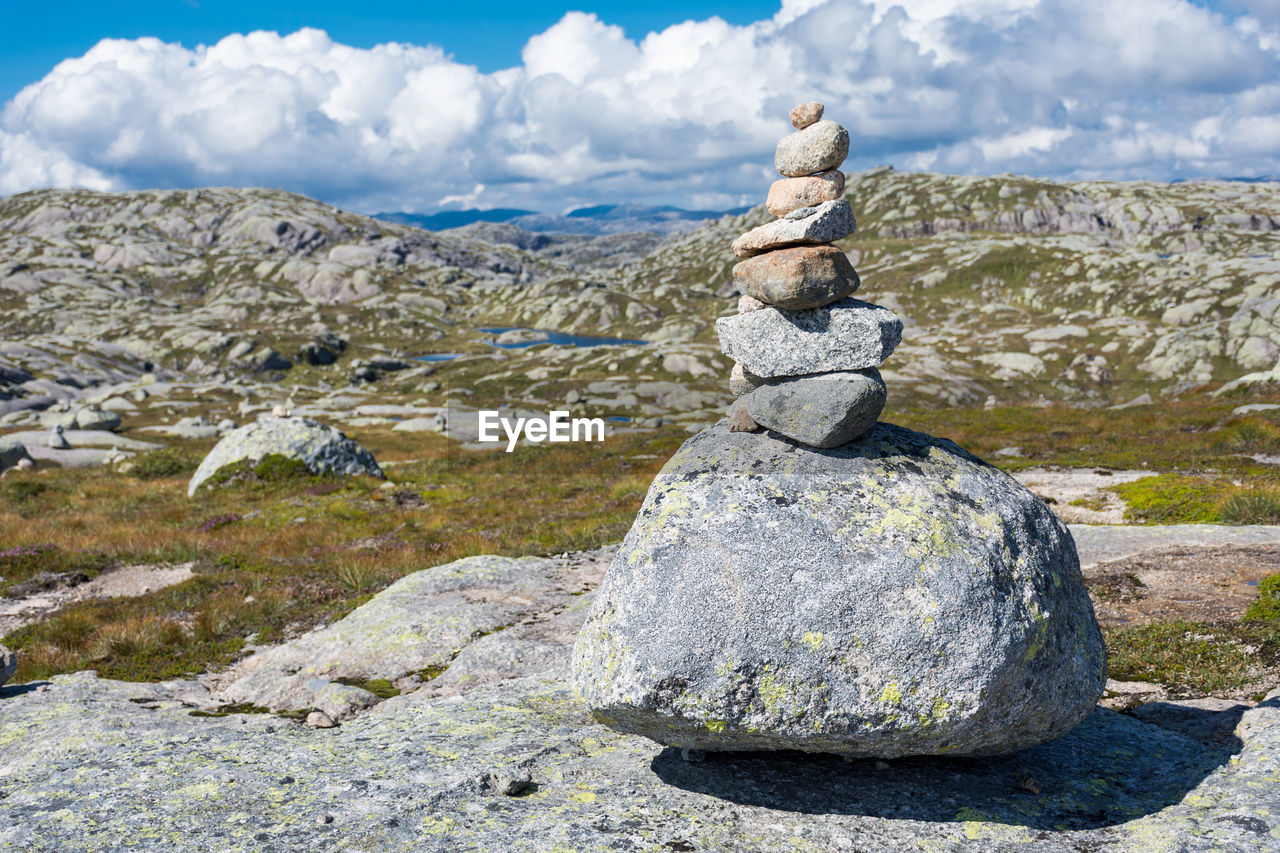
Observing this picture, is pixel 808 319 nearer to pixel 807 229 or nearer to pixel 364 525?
pixel 807 229

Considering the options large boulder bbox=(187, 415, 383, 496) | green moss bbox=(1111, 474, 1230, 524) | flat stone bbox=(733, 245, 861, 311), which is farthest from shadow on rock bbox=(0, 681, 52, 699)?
green moss bbox=(1111, 474, 1230, 524)

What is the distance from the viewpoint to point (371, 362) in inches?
7416

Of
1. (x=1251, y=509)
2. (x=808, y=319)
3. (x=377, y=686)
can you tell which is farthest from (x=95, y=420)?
(x=1251, y=509)

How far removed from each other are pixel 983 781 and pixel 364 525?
962 inches

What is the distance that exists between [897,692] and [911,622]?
Result: 69 centimetres

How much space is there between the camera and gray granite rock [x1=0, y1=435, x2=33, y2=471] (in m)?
54.0

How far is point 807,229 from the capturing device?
8742 millimetres

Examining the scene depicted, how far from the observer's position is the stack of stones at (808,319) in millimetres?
8508

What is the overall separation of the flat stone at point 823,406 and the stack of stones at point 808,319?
12mm

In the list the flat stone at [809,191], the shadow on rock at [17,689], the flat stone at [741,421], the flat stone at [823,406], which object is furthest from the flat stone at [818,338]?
the shadow on rock at [17,689]

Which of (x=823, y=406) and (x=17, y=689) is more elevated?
(x=823, y=406)

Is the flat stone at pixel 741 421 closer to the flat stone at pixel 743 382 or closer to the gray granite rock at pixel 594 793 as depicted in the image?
the flat stone at pixel 743 382

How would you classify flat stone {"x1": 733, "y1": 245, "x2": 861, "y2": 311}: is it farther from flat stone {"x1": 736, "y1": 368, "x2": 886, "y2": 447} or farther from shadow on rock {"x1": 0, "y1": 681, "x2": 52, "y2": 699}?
shadow on rock {"x1": 0, "y1": 681, "x2": 52, "y2": 699}

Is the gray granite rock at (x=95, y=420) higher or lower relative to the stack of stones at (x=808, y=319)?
lower
